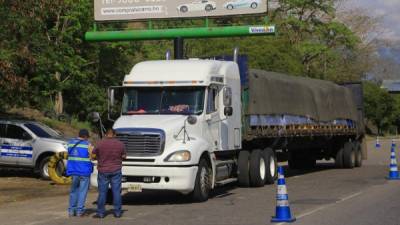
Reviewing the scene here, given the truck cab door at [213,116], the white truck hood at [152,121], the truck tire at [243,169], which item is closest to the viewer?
the white truck hood at [152,121]

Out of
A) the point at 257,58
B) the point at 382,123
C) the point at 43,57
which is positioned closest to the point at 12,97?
the point at 43,57

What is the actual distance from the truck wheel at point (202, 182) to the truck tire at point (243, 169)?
2943 millimetres

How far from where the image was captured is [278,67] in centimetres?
5609

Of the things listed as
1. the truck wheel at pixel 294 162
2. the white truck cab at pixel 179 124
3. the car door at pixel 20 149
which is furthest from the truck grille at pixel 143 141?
the truck wheel at pixel 294 162

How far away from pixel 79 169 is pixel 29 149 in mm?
8985

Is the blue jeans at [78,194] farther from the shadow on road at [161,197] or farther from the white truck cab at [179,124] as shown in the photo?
the shadow on road at [161,197]

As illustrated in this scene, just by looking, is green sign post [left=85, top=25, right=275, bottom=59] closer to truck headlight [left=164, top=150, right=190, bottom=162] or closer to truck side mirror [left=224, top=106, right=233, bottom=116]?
truck side mirror [left=224, top=106, right=233, bottom=116]

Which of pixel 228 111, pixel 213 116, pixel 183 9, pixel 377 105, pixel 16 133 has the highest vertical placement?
pixel 183 9

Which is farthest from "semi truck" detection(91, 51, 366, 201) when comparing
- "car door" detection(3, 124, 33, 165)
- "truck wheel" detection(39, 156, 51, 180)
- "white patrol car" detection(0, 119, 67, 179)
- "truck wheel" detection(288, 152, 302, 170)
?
"car door" detection(3, 124, 33, 165)

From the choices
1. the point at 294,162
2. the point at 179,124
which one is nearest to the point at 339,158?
the point at 294,162

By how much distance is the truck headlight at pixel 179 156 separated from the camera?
587 inches

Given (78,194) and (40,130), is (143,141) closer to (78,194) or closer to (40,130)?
(78,194)

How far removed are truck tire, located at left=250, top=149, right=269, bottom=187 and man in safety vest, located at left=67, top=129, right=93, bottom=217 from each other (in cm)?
670

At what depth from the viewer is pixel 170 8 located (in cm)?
2947
